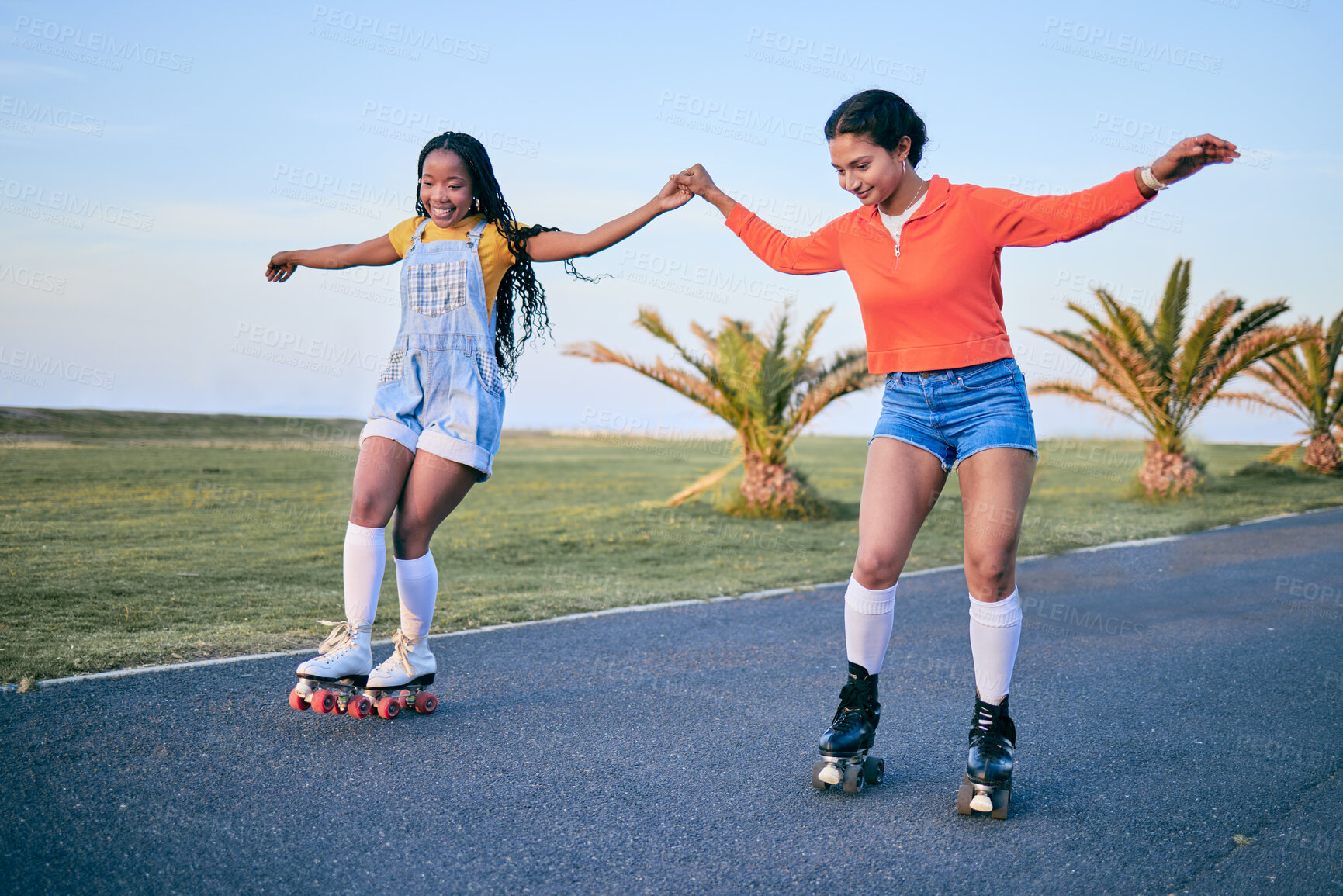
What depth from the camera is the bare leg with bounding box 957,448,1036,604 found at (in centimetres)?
308

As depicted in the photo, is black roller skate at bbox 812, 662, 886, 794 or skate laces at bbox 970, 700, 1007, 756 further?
black roller skate at bbox 812, 662, 886, 794

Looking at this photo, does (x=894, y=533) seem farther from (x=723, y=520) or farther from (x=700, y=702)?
(x=723, y=520)

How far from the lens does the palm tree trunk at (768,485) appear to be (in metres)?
13.9

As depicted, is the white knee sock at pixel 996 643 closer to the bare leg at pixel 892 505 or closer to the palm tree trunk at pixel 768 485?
the bare leg at pixel 892 505

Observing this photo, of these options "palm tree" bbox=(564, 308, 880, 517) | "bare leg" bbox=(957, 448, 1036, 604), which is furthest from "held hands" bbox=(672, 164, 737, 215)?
"palm tree" bbox=(564, 308, 880, 517)

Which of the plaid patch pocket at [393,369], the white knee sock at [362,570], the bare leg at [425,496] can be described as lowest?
the white knee sock at [362,570]

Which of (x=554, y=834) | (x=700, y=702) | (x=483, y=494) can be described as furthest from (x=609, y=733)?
(x=483, y=494)

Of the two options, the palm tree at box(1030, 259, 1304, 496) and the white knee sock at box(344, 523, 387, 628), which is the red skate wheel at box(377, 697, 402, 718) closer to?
the white knee sock at box(344, 523, 387, 628)

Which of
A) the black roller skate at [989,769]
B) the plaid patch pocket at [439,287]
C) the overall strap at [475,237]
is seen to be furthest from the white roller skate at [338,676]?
the black roller skate at [989,769]

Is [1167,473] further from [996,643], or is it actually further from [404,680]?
[404,680]

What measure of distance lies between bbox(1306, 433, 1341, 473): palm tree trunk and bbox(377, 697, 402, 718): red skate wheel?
22.3m

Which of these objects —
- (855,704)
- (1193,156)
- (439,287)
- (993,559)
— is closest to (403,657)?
(439,287)

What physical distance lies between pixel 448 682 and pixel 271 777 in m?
1.41

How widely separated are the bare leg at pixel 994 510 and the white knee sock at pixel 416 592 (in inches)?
83.8
